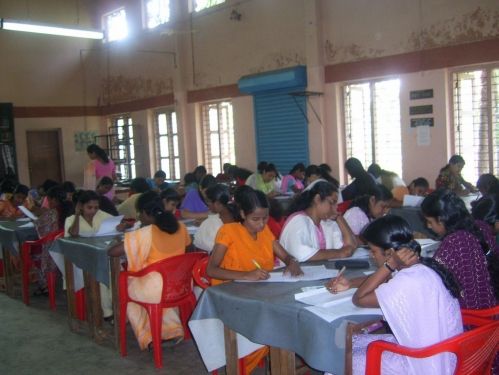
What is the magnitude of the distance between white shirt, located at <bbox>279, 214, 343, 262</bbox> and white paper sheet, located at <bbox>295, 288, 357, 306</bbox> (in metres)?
0.71

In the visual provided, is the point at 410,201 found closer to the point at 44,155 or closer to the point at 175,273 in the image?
the point at 175,273

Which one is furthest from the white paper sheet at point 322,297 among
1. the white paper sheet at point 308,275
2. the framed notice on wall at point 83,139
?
the framed notice on wall at point 83,139

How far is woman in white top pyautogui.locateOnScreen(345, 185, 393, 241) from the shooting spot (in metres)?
3.95

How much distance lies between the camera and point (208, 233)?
3947 millimetres

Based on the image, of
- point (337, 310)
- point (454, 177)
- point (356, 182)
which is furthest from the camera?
point (454, 177)

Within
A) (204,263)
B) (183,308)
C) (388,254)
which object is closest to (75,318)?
(183,308)

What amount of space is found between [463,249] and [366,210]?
1.76 metres

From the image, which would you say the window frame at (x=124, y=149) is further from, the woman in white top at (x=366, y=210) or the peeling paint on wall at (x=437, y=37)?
the woman in white top at (x=366, y=210)

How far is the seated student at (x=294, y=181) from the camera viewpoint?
25.2 feet

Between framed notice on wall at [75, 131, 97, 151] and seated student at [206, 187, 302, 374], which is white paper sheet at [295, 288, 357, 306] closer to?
seated student at [206, 187, 302, 374]

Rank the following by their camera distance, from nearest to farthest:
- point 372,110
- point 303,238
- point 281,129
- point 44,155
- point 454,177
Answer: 1. point 303,238
2. point 454,177
3. point 372,110
4. point 281,129
5. point 44,155

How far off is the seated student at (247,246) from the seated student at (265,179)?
4566mm

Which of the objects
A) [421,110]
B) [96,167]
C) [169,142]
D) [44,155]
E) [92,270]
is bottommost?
[92,270]

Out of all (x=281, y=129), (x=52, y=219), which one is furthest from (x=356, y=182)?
(x=281, y=129)
